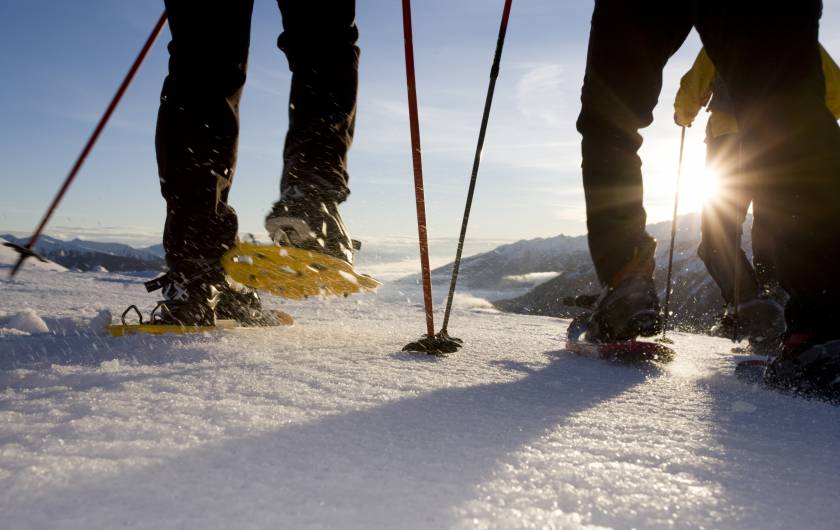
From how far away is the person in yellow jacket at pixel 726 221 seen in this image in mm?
2646

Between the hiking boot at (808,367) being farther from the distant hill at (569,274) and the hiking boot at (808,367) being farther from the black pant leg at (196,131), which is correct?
the distant hill at (569,274)

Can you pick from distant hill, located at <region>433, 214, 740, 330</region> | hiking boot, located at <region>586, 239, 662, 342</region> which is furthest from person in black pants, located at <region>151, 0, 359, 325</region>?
distant hill, located at <region>433, 214, 740, 330</region>

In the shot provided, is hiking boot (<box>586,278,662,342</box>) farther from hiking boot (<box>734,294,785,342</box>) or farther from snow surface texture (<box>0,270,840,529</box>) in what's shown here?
hiking boot (<box>734,294,785,342</box>)

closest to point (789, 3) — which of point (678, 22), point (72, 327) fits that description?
point (678, 22)

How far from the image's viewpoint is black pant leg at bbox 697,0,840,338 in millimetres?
1211

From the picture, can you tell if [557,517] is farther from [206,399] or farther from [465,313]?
[465,313]

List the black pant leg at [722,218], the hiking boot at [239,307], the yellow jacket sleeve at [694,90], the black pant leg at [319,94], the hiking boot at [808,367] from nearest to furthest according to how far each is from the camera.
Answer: the hiking boot at [808,367], the hiking boot at [239,307], the black pant leg at [319,94], the black pant leg at [722,218], the yellow jacket sleeve at [694,90]

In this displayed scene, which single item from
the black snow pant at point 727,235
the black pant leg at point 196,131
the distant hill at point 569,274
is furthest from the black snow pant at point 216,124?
the distant hill at point 569,274

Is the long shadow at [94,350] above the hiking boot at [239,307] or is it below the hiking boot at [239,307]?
below

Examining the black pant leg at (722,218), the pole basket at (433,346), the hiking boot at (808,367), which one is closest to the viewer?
the hiking boot at (808,367)

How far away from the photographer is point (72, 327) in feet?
6.20

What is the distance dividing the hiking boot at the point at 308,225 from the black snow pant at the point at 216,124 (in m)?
0.05

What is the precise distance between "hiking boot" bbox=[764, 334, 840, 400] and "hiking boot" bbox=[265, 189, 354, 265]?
1.25 meters

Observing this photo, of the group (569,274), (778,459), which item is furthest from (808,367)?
(569,274)
